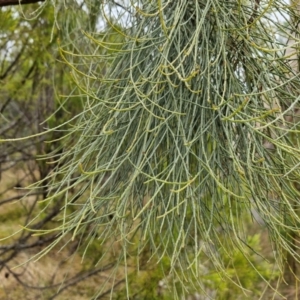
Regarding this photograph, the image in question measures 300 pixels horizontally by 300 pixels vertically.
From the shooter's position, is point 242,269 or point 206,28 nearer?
point 206,28

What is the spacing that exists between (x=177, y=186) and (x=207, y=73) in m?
0.18

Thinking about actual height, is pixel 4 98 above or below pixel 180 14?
below

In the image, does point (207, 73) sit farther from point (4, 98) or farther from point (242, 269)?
point (4, 98)

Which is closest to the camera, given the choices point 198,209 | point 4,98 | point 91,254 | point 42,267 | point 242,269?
point 198,209

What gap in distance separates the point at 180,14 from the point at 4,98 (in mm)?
1963

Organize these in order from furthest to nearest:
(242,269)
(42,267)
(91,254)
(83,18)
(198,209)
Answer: (42,267) < (91,254) < (242,269) < (83,18) < (198,209)

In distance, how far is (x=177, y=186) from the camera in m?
0.73

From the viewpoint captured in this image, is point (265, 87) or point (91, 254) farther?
A: point (91, 254)

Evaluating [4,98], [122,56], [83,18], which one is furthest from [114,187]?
[4,98]

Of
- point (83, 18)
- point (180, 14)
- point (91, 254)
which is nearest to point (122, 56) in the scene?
point (180, 14)

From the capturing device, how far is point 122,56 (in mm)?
870

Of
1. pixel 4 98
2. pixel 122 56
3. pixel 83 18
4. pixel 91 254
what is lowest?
pixel 91 254

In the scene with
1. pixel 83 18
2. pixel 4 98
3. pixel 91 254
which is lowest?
pixel 91 254

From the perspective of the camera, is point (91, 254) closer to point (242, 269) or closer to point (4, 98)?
point (242, 269)
